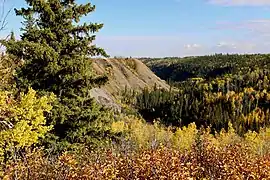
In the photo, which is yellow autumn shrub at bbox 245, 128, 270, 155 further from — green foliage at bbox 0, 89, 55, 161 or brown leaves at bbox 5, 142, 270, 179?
green foliage at bbox 0, 89, 55, 161

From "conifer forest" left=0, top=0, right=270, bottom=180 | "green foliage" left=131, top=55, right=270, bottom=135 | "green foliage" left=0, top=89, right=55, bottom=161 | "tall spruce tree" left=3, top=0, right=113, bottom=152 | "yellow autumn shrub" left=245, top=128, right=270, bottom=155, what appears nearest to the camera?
"conifer forest" left=0, top=0, right=270, bottom=180

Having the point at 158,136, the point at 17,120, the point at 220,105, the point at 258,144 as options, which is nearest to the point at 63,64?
the point at 17,120

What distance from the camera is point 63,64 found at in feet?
66.8

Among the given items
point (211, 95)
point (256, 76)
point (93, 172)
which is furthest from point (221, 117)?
point (93, 172)

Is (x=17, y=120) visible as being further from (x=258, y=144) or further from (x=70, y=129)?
(x=258, y=144)

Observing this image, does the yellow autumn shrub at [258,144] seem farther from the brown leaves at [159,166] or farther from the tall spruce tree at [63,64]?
the tall spruce tree at [63,64]

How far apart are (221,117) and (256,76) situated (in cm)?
5706

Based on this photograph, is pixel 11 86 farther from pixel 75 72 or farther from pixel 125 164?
pixel 125 164

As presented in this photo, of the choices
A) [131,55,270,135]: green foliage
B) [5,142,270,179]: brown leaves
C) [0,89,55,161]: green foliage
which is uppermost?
[0,89,55,161]: green foliage

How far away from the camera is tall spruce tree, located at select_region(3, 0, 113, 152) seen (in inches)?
797

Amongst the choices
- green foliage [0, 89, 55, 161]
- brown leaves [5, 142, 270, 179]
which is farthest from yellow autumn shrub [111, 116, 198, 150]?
green foliage [0, 89, 55, 161]

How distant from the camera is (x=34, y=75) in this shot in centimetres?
2083

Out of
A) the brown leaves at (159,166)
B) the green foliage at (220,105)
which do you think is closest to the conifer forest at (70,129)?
the brown leaves at (159,166)

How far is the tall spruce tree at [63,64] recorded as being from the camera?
2025 cm
